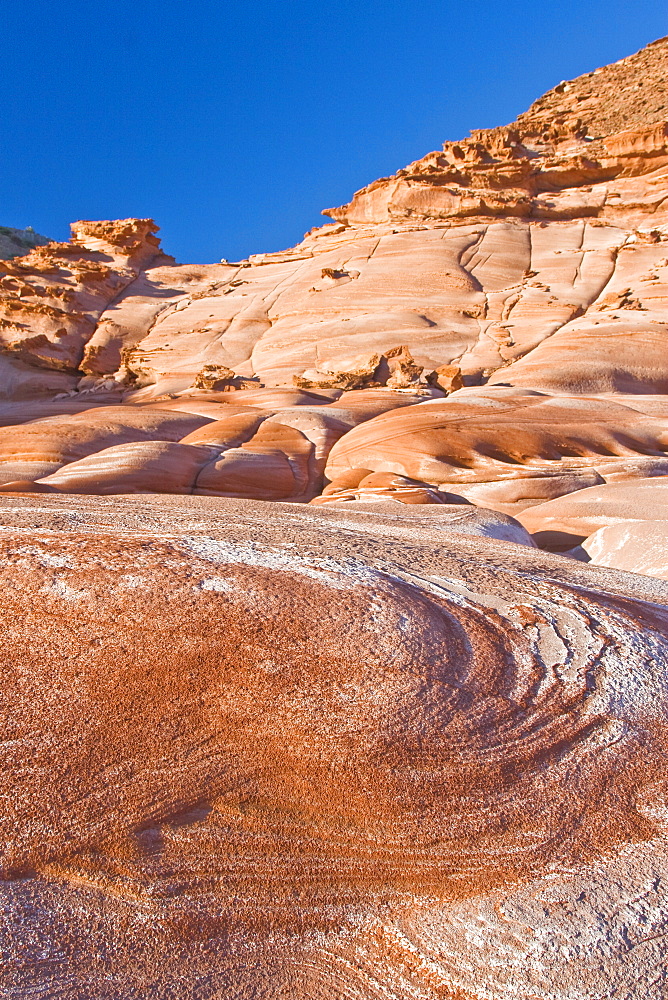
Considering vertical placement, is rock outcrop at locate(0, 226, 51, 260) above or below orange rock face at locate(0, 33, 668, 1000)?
above

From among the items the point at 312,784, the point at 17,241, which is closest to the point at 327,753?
the point at 312,784

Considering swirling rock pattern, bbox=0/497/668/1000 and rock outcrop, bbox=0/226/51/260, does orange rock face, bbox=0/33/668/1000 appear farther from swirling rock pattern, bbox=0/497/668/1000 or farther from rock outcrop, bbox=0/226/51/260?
rock outcrop, bbox=0/226/51/260

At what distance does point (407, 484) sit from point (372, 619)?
→ 20.6 ft

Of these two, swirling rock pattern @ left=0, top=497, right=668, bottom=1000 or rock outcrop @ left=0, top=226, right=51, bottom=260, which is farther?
rock outcrop @ left=0, top=226, right=51, bottom=260

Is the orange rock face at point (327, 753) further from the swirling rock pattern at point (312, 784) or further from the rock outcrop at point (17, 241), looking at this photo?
the rock outcrop at point (17, 241)

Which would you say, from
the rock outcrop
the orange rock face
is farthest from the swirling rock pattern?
the rock outcrop

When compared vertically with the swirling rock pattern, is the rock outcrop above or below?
above

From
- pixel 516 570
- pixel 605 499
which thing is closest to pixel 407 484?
pixel 605 499

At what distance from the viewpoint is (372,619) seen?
2.79m

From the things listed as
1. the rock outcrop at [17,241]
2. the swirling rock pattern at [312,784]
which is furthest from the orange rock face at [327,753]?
the rock outcrop at [17,241]

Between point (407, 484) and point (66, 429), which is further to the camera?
Result: point (66, 429)

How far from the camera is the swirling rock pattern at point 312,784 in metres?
1.60

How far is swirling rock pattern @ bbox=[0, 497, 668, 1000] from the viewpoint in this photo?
1599mm

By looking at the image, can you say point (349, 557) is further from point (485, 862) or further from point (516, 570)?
point (485, 862)
